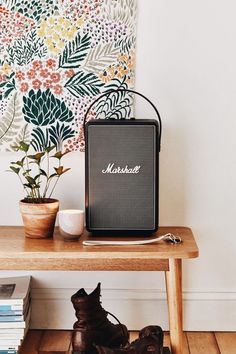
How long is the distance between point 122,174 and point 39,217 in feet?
1.07

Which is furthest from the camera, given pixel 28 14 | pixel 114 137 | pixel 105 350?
pixel 28 14

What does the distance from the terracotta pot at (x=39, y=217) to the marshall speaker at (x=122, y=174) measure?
127 mm

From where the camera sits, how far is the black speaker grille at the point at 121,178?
2.17 metres

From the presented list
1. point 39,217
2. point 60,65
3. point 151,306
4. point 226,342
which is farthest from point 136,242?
point 60,65

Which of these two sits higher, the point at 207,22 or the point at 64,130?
the point at 207,22

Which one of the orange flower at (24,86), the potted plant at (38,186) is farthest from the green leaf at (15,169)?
the orange flower at (24,86)

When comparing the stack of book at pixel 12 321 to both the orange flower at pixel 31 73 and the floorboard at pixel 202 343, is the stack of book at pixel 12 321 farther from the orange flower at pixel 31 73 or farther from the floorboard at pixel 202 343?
the orange flower at pixel 31 73

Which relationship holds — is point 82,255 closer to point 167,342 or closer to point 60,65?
point 167,342

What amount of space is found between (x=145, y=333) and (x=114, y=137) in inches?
26.5

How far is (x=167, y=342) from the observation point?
2.38m

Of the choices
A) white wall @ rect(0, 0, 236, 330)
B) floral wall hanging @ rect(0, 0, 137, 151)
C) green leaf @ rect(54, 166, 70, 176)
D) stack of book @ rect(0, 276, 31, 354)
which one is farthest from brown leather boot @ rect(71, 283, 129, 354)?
floral wall hanging @ rect(0, 0, 137, 151)

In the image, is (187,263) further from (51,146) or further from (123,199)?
(51,146)

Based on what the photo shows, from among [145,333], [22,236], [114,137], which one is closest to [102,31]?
[114,137]

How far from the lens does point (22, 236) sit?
88.4 inches
